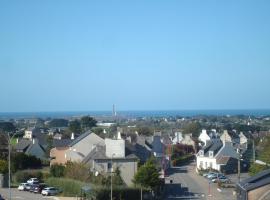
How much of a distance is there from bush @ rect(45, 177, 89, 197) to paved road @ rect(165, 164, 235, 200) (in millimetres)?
8015

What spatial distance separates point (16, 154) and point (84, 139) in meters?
8.13

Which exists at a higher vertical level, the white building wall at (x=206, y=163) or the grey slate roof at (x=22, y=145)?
the grey slate roof at (x=22, y=145)

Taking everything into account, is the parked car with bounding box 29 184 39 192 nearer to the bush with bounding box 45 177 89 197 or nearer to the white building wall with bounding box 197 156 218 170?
the bush with bounding box 45 177 89 197

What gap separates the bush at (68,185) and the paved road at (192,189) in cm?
802

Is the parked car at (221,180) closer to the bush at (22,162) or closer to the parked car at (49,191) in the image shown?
the bush at (22,162)

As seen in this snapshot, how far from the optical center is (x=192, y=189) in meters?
55.9

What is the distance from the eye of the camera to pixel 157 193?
1914 inches

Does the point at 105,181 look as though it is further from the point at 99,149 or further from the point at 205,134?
the point at 205,134

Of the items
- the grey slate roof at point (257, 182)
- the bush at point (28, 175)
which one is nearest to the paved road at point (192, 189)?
the bush at point (28, 175)

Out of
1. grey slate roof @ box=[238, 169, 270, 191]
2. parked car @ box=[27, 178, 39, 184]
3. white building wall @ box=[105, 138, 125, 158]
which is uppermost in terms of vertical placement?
white building wall @ box=[105, 138, 125, 158]

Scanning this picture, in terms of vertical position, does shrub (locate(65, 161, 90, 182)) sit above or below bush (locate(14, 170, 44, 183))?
above

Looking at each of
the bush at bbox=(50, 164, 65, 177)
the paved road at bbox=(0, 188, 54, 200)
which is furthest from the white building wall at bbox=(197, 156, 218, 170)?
the paved road at bbox=(0, 188, 54, 200)

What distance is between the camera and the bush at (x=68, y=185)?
151ft

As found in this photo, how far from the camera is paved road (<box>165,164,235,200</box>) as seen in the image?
50.0 meters
